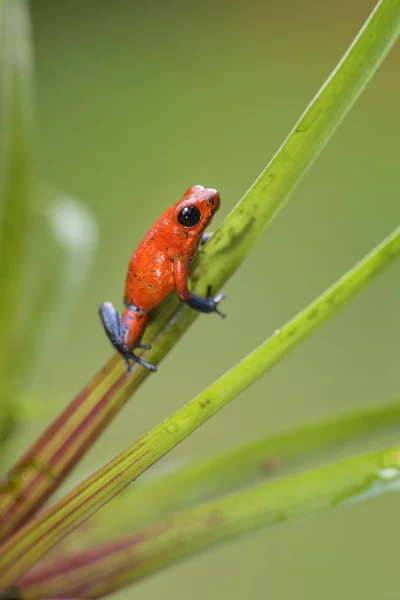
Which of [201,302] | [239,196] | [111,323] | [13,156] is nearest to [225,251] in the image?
[201,302]

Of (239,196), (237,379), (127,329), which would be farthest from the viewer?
(239,196)

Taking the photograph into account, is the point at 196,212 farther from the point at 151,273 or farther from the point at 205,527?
the point at 205,527

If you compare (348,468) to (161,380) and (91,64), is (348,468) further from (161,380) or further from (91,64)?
(91,64)

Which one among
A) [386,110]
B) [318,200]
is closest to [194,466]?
[318,200]

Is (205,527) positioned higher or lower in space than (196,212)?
lower

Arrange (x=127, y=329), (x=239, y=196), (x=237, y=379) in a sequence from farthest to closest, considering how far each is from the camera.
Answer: (x=239, y=196) < (x=127, y=329) < (x=237, y=379)

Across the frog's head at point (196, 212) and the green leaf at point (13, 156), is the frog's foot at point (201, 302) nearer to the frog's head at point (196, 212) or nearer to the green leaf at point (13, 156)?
the frog's head at point (196, 212)

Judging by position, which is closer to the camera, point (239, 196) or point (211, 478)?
point (211, 478)
